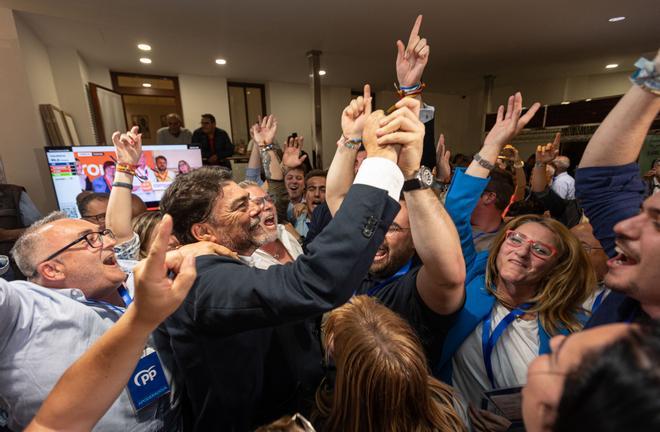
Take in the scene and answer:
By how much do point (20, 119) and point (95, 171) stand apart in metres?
1.53

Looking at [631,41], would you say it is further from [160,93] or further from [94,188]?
[160,93]

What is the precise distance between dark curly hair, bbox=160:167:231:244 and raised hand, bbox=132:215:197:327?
1.87 ft

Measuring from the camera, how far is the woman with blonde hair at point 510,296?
116cm

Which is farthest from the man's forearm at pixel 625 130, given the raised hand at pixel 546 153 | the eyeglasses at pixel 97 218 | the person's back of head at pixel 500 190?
the eyeglasses at pixel 97 218

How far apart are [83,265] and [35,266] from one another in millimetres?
152

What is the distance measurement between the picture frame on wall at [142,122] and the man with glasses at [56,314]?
7.78 metres

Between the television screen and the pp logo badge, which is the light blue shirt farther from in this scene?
the television screen

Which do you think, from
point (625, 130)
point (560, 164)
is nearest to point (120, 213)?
point (625, 130)

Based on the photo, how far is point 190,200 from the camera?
3.62 ft

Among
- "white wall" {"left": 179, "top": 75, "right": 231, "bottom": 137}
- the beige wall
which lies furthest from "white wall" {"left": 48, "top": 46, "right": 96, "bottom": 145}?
Result: "white wall" {"left": 179, "top": 75, "right": 231, "bottom": 137}

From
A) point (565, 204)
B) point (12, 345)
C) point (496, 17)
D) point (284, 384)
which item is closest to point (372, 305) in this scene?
point (284, 384)

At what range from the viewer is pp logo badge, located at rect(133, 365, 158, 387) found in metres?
0.99

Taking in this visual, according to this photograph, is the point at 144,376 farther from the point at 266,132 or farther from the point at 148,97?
the point at 148,97

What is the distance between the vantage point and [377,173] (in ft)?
2.32
